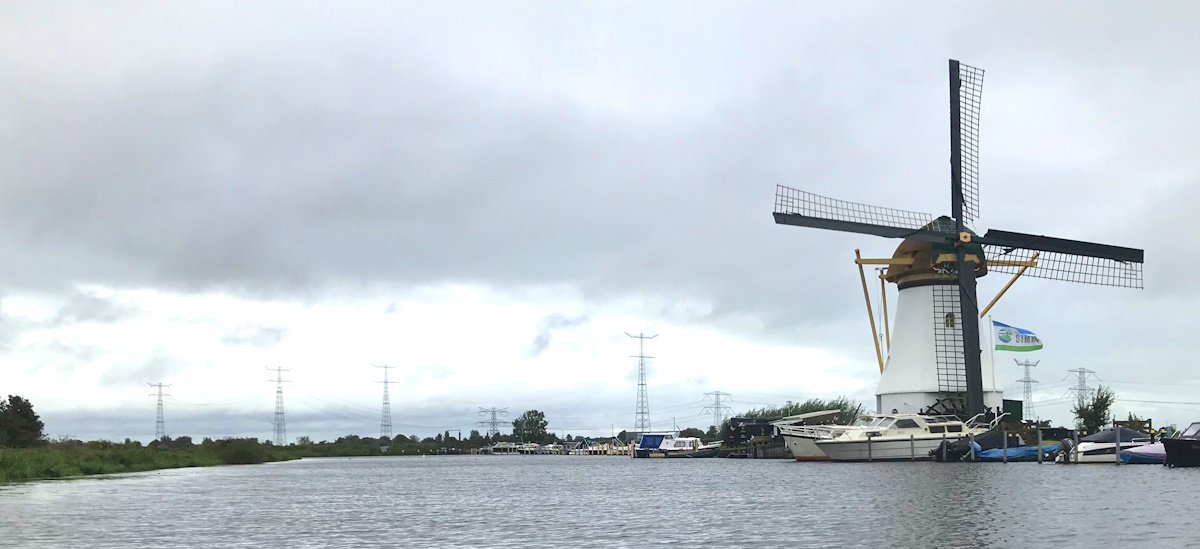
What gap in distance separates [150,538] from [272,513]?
34.7 feet

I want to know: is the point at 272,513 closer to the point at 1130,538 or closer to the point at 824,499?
the point at 824,499

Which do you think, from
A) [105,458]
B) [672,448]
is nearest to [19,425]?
[105,458]

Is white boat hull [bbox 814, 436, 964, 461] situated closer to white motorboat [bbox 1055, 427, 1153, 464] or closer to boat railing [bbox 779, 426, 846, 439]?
boat railing [bbox 779, 426, 846, 439]

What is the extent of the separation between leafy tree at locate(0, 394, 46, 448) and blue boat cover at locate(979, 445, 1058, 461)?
82.8 meters

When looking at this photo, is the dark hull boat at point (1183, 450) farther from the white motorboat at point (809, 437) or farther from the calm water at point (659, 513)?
the white motorboat at point (809, 437)

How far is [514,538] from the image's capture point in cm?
3281

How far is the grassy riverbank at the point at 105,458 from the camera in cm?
7156

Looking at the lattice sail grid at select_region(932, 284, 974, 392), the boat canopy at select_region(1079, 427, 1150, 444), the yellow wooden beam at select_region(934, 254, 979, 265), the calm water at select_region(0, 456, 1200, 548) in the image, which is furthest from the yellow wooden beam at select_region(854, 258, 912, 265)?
the calm water at select_region(0, 456, 1200, 548)

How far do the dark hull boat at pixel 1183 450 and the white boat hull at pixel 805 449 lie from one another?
91.4 feet

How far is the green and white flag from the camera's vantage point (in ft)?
292

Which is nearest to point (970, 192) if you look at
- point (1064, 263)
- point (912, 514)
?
point (1064, 263)

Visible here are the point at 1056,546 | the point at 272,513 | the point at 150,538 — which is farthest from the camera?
the point at 272,513

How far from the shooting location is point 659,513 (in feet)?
136

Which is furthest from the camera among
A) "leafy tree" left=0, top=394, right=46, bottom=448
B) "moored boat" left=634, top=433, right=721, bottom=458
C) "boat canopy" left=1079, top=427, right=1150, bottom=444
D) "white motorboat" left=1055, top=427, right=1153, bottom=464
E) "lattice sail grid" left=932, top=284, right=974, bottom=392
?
"moored boat" left=634, top=433, right=721, bottom=458
